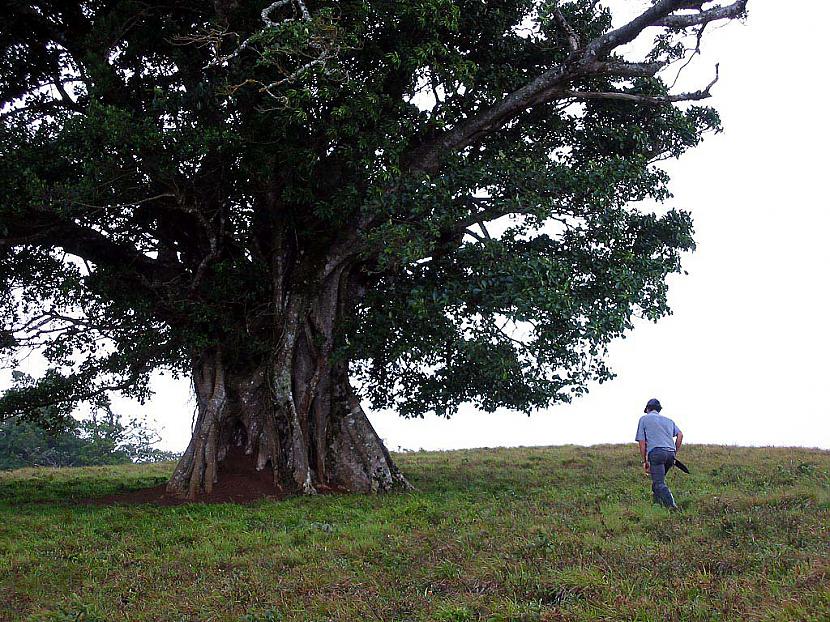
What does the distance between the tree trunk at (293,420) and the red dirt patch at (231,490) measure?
6 cm

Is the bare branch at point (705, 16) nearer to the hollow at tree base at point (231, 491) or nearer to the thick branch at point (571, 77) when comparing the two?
the thick branch at point (571, 77)

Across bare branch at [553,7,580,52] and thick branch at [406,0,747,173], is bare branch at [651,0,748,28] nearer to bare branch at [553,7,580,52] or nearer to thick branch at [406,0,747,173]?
thick branch at [406,0,747,173]

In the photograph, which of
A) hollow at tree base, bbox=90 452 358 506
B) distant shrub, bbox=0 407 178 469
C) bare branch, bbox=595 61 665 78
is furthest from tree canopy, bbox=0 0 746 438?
distant shrub, bbox=0 407 178 469

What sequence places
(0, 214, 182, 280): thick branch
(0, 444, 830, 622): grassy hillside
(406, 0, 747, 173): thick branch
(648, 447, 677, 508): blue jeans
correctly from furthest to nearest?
(406, 0, 747, 173): thick branch → (0, 214, 182, 280): thick branch → (648, 447, 677, 508): blue jeans → (0, 444, 830, 622): grassy hillside

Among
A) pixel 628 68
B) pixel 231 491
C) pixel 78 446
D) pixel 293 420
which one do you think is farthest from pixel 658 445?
pixel 78 446

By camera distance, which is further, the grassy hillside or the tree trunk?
the tree trunk

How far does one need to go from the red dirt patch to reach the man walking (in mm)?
8206

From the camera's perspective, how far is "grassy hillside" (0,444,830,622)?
25.7 feet

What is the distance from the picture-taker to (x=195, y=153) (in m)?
16.0

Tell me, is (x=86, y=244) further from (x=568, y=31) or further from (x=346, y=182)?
(x=568, y=31)

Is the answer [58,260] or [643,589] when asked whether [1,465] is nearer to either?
[58,260]

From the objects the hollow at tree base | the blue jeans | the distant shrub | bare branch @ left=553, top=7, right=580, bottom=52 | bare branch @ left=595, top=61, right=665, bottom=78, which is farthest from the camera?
the distant shrub

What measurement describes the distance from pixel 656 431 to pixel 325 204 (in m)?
8.55

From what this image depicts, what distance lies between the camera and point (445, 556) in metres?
10.1
